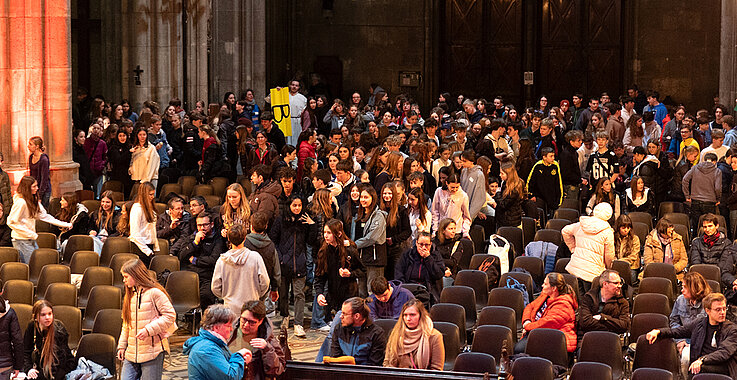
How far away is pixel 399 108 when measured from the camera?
77.8 feet

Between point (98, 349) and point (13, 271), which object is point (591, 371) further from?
point (13, 271)

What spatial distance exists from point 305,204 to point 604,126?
31.7ft

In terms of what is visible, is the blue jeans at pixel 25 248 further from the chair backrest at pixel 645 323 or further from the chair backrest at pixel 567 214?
the chair backrest at pixel 645 323

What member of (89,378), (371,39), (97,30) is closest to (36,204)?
(89,378)

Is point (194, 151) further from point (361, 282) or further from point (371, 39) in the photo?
point (371, 39)

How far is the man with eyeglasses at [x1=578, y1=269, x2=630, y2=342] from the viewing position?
10.5m

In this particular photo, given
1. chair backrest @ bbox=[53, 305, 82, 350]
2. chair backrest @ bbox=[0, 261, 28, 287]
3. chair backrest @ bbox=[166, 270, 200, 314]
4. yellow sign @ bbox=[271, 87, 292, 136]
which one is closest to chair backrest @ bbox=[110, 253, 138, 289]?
chair backrest @ bbox=[166, 270, 200, 314]

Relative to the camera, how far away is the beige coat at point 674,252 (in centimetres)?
1272

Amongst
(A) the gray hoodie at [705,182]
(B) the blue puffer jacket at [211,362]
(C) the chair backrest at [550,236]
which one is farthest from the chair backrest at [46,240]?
(A) the gray hoodie at [705,182]

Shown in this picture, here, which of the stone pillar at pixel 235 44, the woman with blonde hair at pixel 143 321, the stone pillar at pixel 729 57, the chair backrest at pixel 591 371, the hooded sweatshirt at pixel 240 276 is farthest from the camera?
the stone pillar at pixel 235 44

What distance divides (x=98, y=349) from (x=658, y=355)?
4.82 meters

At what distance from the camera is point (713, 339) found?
9.82 m

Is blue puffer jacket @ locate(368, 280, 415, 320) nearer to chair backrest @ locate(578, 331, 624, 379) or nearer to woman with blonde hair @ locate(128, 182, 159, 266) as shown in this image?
chair backrest @ locate(578, 331, 624, 379)

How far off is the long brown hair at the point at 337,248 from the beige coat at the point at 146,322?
9.17 ft
